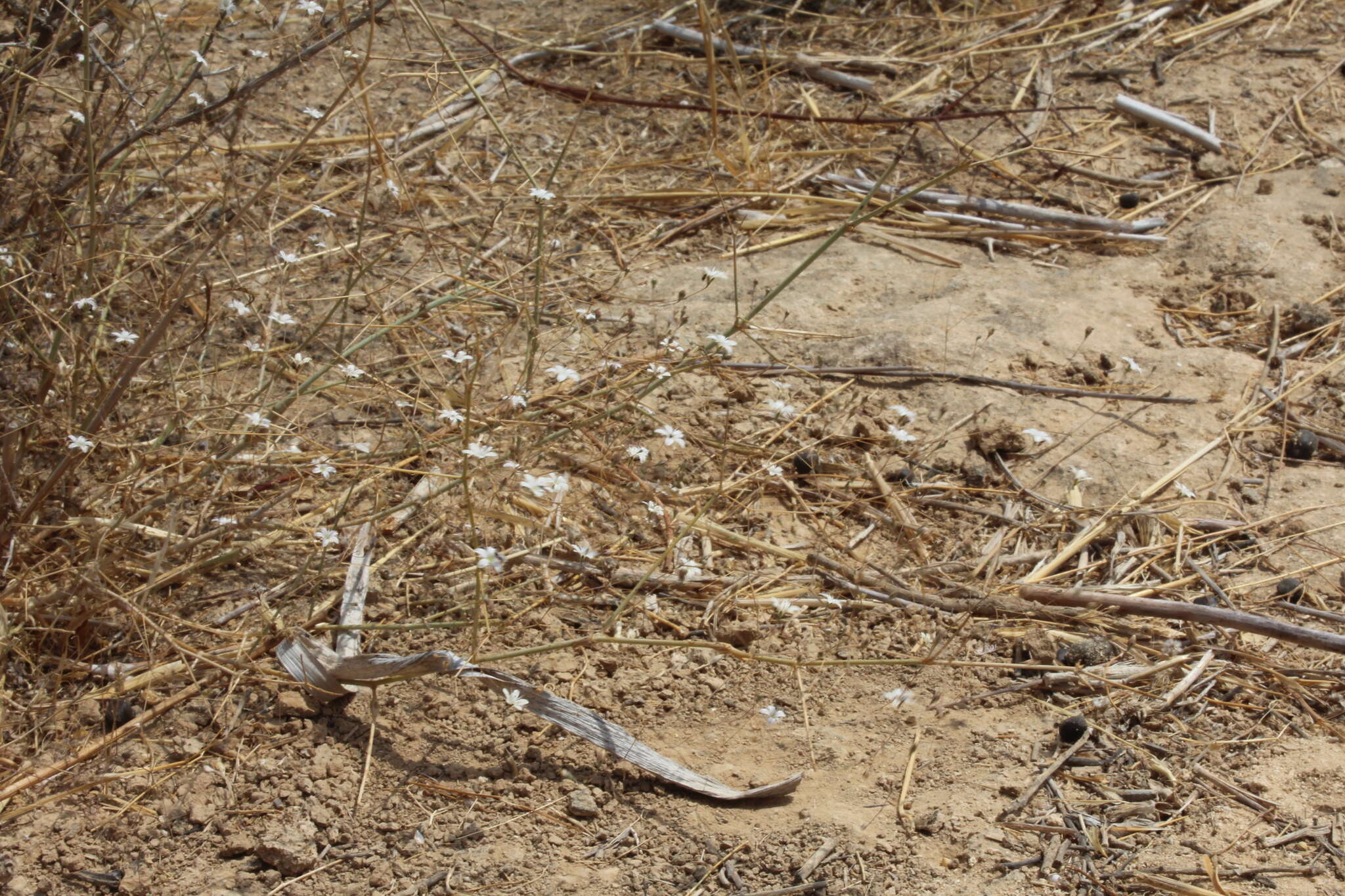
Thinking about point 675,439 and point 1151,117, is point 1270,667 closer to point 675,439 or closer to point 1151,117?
point 675,439

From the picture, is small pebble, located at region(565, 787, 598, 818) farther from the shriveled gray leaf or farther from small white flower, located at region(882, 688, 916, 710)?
small white flower, located at region(882, 688, 916, 710)

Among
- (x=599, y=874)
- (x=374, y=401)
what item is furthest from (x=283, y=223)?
(x=599, y=874)

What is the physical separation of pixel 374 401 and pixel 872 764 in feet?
5.35

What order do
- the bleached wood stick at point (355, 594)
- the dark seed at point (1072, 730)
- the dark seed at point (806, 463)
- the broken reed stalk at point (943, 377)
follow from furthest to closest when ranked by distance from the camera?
the broken reed stalk at point (943, 377), the dark seed at point (806, 463), the bleached wood stick at point (355, 594), the dark seed at point (1072, 730)

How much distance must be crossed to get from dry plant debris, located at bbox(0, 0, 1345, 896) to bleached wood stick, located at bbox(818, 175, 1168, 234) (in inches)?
0.7

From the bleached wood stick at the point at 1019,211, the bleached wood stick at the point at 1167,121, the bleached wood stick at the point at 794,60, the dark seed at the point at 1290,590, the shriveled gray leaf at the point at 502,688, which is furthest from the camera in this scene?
the bleached wood stick at the point at 794,60

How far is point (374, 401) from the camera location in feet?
10.2

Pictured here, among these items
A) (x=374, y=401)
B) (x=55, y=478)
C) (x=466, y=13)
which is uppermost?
(x=466, y=13)

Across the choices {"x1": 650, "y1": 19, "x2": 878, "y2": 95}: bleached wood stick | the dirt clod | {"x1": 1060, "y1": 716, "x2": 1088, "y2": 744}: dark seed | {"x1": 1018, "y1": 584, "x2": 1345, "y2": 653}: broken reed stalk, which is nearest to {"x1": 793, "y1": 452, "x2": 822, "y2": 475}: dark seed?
{"x1": 1018, "y1": 584, "x2": 1345, "y2": 653}: broken reed stalk

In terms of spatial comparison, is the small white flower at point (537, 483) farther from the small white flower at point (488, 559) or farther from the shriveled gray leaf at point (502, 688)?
the shriveled gray leaf at point (502, 688)

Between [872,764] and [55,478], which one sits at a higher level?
[55,478]

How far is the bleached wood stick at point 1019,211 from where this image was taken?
3934 millimetres

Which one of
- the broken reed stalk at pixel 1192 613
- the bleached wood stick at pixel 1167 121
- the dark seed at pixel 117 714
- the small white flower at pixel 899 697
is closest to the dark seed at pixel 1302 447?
the broken reed stalk at pixel 1192 613

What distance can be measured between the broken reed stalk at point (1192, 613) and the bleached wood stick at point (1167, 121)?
7.64ft
